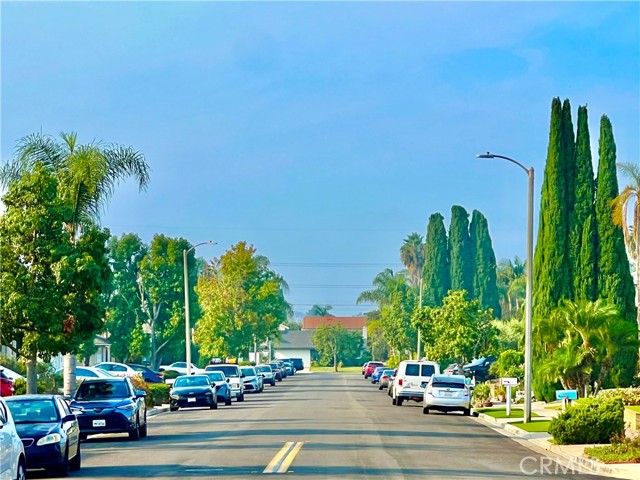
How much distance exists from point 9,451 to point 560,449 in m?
14.5

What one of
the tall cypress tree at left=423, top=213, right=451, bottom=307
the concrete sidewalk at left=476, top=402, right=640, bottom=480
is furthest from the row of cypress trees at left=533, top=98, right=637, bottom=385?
the tall cypress tree at left=423, top=213, right=451, bottom=307

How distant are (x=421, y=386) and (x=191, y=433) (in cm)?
2105

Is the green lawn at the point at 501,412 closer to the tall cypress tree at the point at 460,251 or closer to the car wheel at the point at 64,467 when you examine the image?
the car wheel at the point at 64,467

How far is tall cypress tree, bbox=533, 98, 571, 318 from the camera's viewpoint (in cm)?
5091

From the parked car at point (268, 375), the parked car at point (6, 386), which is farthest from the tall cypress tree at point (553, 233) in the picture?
the parked car at point (268, 375)

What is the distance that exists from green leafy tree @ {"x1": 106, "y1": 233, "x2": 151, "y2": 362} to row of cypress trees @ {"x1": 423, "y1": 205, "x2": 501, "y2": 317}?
31.9 metres

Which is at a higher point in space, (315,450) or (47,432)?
(47,432)

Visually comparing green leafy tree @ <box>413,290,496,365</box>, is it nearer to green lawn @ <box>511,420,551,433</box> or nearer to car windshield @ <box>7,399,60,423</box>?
green lawn @ <box>511,420,551,433</box>

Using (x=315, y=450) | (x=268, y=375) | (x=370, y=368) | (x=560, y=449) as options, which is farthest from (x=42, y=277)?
(x=370, y=368)

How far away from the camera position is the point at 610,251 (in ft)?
164

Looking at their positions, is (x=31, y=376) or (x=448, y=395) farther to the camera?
(x=448, y=395)

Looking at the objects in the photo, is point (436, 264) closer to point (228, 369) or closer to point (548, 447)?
point (228, 369)

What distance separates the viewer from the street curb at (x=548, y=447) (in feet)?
70.8

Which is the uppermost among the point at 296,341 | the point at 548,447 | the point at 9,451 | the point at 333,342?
the point at 296,341
